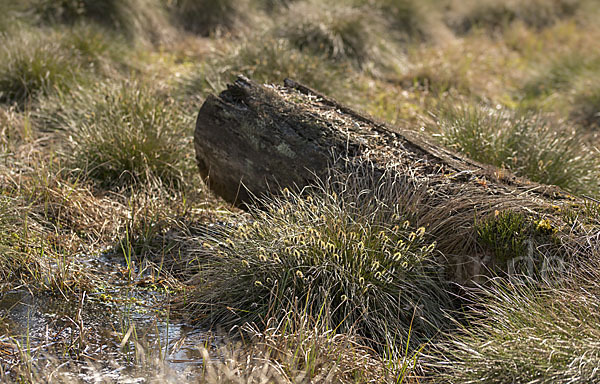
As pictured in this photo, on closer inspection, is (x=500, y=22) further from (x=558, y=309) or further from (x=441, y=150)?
(x=558, y=309)

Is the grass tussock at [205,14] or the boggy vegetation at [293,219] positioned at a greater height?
the grass tussock at [205,14]

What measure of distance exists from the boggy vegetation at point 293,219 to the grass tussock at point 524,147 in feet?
0.06

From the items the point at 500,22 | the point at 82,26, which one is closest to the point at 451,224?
the point at 82,26

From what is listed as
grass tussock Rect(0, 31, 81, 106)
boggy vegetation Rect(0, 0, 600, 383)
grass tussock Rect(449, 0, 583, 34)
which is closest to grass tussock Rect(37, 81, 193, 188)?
boggy vegetation Rect(0, 0, 600, 383)

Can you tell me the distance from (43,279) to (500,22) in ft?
36.0

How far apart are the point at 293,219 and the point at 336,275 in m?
0.52

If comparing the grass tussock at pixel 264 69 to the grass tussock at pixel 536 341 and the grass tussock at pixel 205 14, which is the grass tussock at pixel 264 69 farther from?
the grass tussock at pixel 536 341

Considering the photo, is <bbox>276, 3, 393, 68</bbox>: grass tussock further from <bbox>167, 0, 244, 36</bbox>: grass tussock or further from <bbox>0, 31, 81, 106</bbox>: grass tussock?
<bbox>0, 31, 81, 106</bbox>: grass tussock

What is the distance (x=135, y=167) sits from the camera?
16.5 ft

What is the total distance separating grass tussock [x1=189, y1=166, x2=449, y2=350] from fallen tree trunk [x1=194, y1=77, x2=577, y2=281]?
22cm

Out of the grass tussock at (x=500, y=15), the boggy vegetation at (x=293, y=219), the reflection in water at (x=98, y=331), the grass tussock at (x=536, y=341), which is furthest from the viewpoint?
the grass tussock at (x=500, y=15)

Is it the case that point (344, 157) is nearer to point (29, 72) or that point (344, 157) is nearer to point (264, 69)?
point (264, 69)

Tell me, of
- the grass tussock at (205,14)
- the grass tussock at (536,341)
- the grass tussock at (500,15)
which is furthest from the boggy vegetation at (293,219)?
the grass tussock at (500,15)

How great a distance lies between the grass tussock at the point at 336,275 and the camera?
→ 10.9ft
